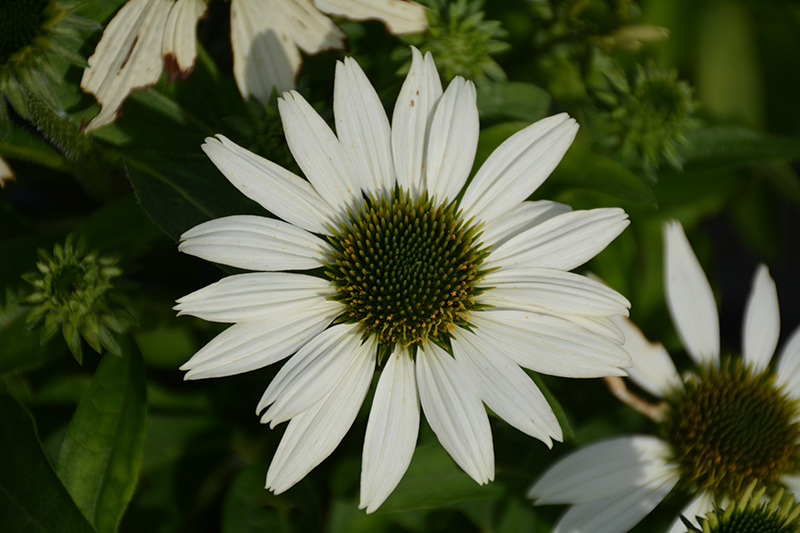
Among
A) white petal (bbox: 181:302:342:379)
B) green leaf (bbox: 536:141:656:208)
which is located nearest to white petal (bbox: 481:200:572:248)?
green leaf (bbox: 536:141:656:208)

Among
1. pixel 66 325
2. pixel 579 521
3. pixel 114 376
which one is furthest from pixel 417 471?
pixel 66 325

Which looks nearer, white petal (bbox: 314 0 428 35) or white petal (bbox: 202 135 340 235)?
white petal (bbox: 202 135 340 235)

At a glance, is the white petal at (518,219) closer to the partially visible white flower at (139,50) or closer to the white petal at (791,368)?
the partially visible white flower at (139,50)

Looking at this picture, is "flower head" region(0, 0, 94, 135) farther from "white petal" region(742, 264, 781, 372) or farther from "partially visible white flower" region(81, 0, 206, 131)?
"white petal" region(742, 264, 781, 372)

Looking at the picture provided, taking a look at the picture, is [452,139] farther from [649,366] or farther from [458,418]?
Result: [649,366]

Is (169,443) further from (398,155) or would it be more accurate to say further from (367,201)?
(398,155)

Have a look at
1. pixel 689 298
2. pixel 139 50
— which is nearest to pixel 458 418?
pixel 689 298
